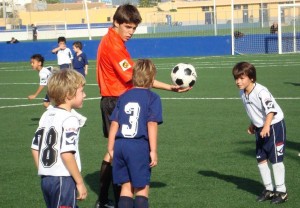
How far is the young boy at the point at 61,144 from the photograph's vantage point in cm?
532

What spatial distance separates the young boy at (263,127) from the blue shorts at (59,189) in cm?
298

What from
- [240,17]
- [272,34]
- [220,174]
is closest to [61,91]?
[220,174]

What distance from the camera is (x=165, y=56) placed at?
4191cm

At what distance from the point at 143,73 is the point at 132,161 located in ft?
2.70

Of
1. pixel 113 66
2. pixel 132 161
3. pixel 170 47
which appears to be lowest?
pixel 170 47

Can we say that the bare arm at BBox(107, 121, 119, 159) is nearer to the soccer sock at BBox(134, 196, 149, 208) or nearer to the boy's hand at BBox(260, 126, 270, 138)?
the soccer sock at BBox(134, 196, 149, 208)

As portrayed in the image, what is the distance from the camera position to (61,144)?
209 inches

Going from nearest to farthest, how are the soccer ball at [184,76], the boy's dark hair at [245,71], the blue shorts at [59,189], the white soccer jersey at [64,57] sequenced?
1. the blue shorts at [59,189]
2. the boy's dark hair at [245,71]
3. the soccer ball at [184,76]
4. the white soccer jersey at [64,57]

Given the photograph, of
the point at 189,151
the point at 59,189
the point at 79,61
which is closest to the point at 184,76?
the point at 59,189

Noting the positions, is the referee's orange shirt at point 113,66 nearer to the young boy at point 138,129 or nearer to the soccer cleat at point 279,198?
the young boy at point 138,129

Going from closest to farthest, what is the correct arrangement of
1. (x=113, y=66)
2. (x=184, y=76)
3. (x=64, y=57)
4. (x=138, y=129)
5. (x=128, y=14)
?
(x=138, y=129)
(x=128, y=14)
(x=113, y=66)
(x=184, y=76)
(x=64, y=57)

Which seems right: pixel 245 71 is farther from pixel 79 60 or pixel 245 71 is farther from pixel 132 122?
pixel 79 60

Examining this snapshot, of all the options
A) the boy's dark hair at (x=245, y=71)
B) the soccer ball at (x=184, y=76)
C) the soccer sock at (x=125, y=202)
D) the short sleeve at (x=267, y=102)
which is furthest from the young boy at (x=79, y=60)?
the soccer sock at (x=125, y=202)

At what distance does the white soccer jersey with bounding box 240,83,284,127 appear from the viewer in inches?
304
